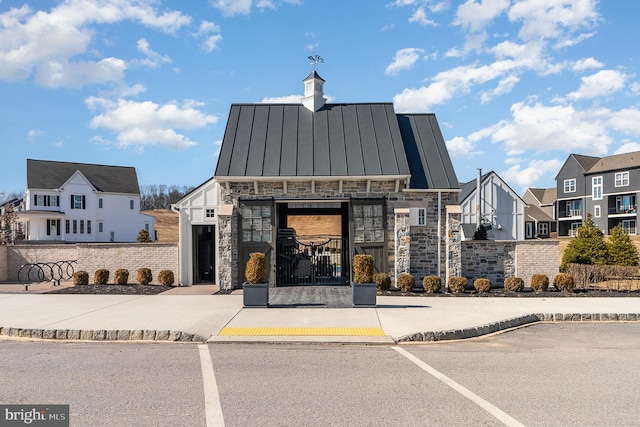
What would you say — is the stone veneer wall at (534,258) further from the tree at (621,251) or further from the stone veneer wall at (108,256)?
the stone veneer wall at (108,256)

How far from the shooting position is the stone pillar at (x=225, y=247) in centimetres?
1734

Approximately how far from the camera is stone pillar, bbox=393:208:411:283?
57.5 ft

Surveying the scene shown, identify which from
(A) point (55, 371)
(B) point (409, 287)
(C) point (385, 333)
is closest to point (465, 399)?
(C) point (385, 333)

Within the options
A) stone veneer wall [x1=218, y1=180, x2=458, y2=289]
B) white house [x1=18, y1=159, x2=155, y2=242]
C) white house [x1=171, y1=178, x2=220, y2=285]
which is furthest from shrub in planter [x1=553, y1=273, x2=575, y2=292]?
white house [x1=18, y1=159, x2=155, y2=242]

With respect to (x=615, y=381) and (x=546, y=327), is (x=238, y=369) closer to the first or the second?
(x=615, y=381)

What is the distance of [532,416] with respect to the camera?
5.58m

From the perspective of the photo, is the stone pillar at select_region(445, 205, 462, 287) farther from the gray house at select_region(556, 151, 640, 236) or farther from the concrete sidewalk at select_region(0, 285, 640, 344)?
the gray house at select_region(556, 151, 640, 236)

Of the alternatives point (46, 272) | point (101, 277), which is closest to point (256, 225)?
point (101, 277)

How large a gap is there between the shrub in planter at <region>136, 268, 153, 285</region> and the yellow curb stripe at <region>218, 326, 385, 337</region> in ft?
29.5

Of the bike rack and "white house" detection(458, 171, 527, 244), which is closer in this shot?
the bike rack

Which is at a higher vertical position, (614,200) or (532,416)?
(614,200)

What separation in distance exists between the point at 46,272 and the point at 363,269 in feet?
48.1

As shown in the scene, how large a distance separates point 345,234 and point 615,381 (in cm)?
1461

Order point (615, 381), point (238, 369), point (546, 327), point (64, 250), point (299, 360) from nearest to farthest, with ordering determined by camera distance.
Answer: point (615, 381)
point (238, 369)
point (299, 360)
point (546, 327)
point (64, 250)
